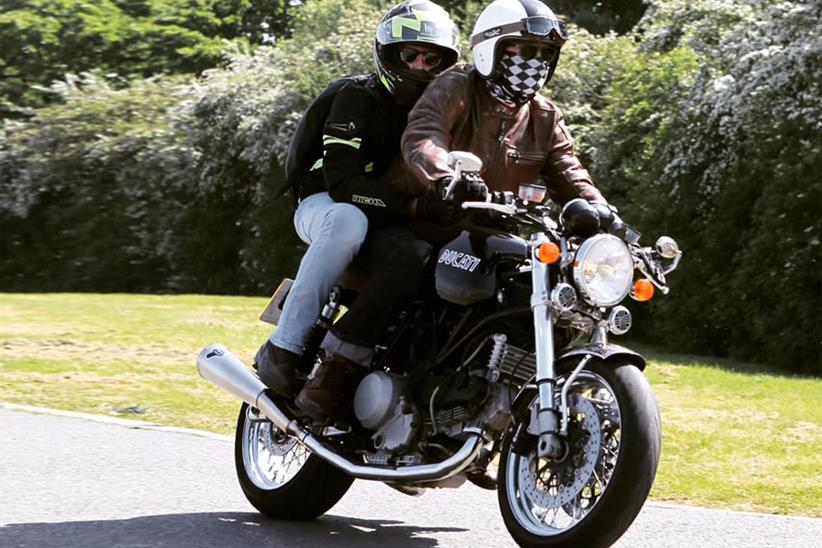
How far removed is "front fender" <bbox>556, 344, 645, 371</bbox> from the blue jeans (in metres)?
1.15

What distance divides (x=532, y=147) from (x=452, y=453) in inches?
51.2

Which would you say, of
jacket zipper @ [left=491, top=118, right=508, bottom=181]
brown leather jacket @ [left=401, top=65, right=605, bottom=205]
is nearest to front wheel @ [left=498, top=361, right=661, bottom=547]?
brown leather jacket @ [left=401, top=65, right=605, bottom=205]

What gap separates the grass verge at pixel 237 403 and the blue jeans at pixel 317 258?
2063 millimetres

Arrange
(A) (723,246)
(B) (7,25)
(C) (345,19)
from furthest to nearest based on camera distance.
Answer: (B) (7,25), (C) (345,19), (A) (723,246)

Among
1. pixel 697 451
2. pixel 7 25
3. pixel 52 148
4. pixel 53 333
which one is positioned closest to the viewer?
pixel 697 451

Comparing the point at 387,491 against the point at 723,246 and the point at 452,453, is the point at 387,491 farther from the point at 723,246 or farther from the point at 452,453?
the point at 723,246

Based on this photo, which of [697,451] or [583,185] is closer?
[583,185]

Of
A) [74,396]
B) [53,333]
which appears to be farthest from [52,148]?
[74,396]

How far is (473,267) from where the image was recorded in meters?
5.39

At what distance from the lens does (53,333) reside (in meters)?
14.3

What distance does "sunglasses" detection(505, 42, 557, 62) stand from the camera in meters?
5.59

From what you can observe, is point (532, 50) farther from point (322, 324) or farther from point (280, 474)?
point (280, 474)

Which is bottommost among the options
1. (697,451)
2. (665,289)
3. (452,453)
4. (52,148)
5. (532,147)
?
(52,148)

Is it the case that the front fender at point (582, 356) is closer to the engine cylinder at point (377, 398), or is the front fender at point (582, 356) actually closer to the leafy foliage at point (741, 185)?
the engine cylinder at point (377, 398)
